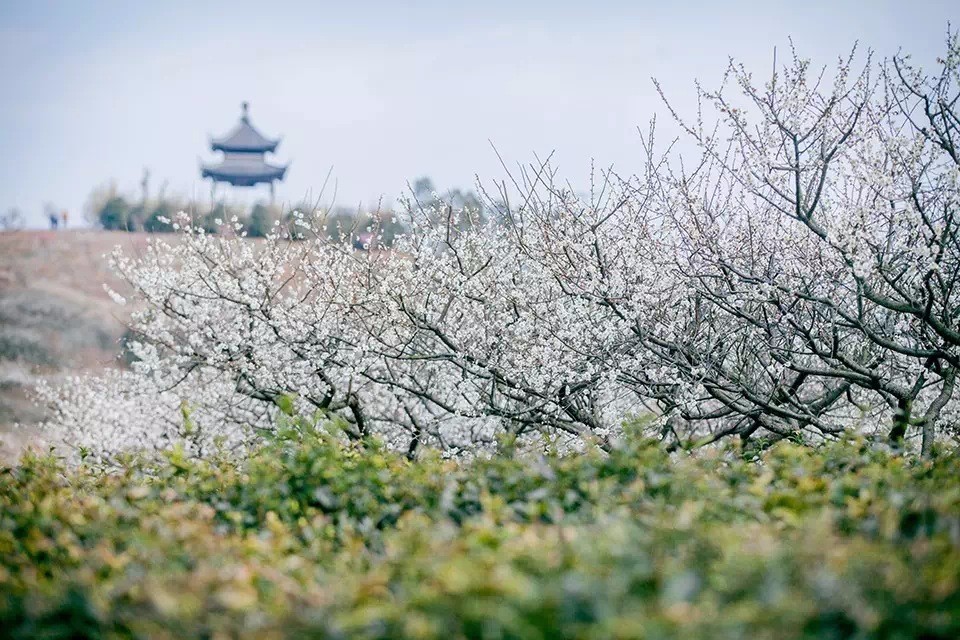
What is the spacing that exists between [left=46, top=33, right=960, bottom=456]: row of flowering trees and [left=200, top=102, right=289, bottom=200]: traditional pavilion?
97.1 feet

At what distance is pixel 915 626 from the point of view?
2158mm

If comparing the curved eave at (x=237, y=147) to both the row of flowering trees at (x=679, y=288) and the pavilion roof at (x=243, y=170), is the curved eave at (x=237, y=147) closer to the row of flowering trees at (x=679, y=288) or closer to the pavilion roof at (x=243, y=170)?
the pavilion roof at (x=243, y=170)

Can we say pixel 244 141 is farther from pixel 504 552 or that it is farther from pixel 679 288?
pixel 504 552

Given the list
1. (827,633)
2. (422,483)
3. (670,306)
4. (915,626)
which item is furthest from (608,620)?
(670,306)

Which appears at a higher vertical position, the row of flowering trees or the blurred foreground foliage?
the row of flowering trees

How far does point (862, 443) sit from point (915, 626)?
2117 mm

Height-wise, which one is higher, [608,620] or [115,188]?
[115,188]

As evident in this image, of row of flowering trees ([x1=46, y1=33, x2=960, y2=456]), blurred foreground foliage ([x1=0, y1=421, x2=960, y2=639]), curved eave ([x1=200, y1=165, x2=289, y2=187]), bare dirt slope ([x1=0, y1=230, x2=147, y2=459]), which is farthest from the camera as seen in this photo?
curved eave ([x1=200, y1=165, x2=289, y2=187])

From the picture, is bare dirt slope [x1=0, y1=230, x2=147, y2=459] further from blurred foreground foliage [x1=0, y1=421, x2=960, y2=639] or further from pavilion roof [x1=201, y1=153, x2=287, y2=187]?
blurred foreground foliage [x1=0, y1=421, x2=960, y2=639]

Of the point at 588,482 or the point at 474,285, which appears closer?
the point at 588,482

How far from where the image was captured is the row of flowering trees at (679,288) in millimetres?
6074

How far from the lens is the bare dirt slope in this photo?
2583 centimetres

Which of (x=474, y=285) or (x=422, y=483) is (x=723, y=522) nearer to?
(x=422, y=483)

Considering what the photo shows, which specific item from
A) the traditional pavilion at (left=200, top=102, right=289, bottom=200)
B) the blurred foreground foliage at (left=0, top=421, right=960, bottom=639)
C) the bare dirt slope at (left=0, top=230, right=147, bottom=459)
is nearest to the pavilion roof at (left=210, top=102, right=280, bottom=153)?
the traditional pavilion at (left=200, top=102, right=289, bottom=200)
